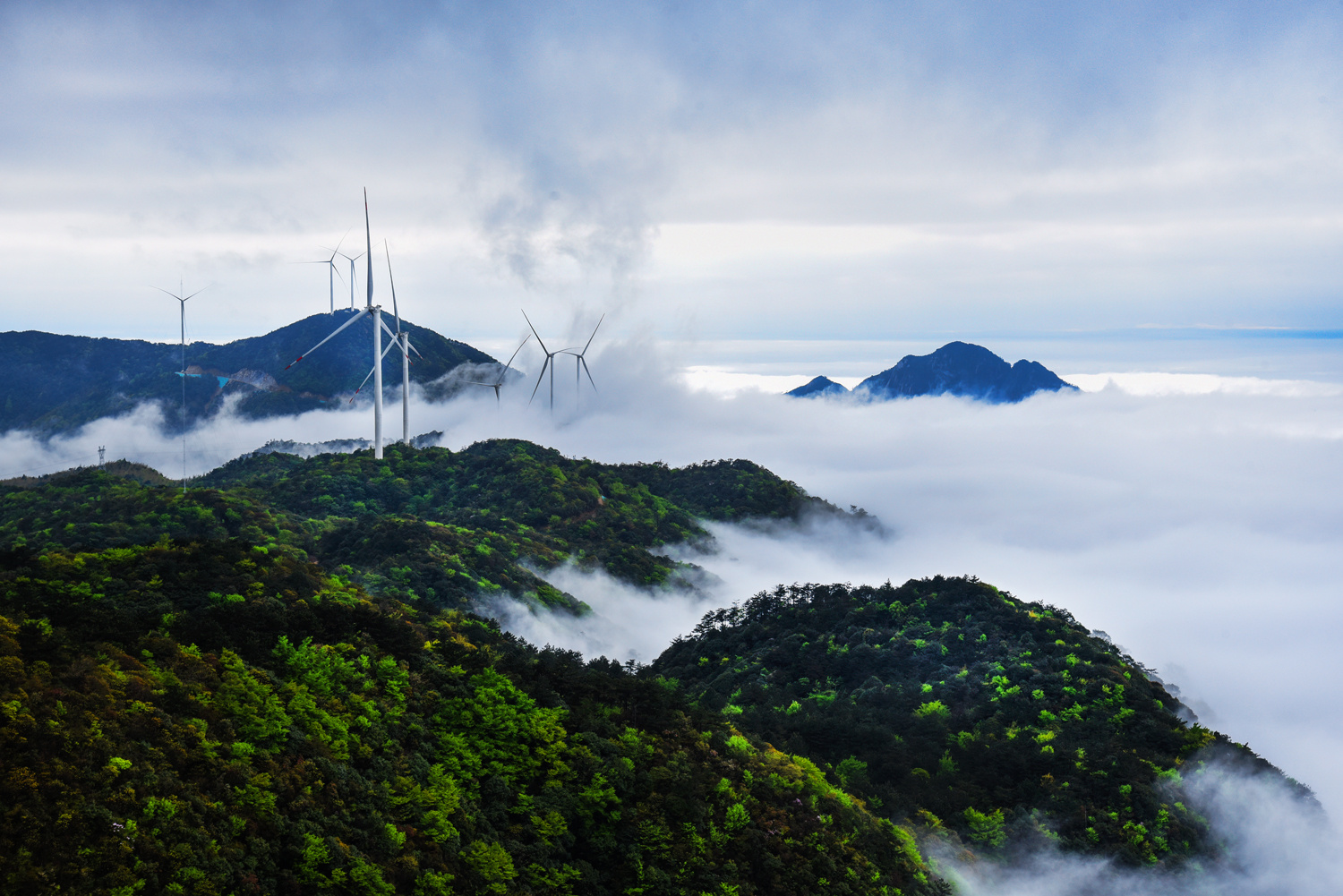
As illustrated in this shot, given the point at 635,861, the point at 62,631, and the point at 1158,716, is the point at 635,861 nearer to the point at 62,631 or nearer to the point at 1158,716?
the point at 62,631

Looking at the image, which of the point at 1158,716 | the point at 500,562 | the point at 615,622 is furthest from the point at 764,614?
the point at 1158,716

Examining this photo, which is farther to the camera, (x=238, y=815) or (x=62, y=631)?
(x=62, y=631)

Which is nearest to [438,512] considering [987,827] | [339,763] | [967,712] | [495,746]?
[967,712]

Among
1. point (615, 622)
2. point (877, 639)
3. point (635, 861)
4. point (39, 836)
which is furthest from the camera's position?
point (615, 622)

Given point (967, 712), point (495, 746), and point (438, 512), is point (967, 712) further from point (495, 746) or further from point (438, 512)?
point (438, 512)

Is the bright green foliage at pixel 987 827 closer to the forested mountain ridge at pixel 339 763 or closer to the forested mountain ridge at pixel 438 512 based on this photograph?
the forested mountain ridge at pixel 339 763

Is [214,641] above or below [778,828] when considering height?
above

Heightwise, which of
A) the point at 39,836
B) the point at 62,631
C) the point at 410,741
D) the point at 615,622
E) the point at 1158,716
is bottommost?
the point at 615,622
